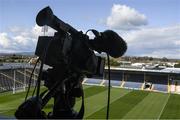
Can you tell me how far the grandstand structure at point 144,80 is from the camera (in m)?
31.8

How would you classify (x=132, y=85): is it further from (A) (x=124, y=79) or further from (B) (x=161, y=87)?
(B) (x=161, y=87)

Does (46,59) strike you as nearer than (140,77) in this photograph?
Yes

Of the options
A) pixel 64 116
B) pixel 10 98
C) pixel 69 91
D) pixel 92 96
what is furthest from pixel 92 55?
pixel 92 96

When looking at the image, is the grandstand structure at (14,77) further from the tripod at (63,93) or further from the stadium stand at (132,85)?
the tripod at (63,93)

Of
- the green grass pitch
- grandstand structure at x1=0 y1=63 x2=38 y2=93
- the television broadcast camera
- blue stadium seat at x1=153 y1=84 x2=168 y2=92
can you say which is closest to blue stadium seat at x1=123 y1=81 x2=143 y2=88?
blue stadium seat at x1=153 y1=84 x2=168 y2=92

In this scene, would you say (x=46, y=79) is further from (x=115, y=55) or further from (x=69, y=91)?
(x=115, y=55)

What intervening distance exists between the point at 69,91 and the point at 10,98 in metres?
20.5

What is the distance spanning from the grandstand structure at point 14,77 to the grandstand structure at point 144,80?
5.40 m

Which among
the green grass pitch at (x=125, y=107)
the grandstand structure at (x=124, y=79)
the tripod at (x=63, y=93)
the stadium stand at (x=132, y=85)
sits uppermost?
the tripod at (x=63, y=93)

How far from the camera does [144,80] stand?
34062 millimetres

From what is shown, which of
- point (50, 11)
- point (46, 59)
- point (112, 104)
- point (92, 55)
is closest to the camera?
point (50, 11)

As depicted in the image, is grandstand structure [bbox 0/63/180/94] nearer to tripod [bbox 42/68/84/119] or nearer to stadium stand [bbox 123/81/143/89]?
stadium stand [bbox 123/81/143/89]

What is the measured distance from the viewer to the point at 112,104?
69.0 ft

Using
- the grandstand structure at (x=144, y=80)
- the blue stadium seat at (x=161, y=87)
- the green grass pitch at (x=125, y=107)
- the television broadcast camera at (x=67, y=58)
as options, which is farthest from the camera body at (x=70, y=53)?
the blue stadium seat at (x=161, y=87)
